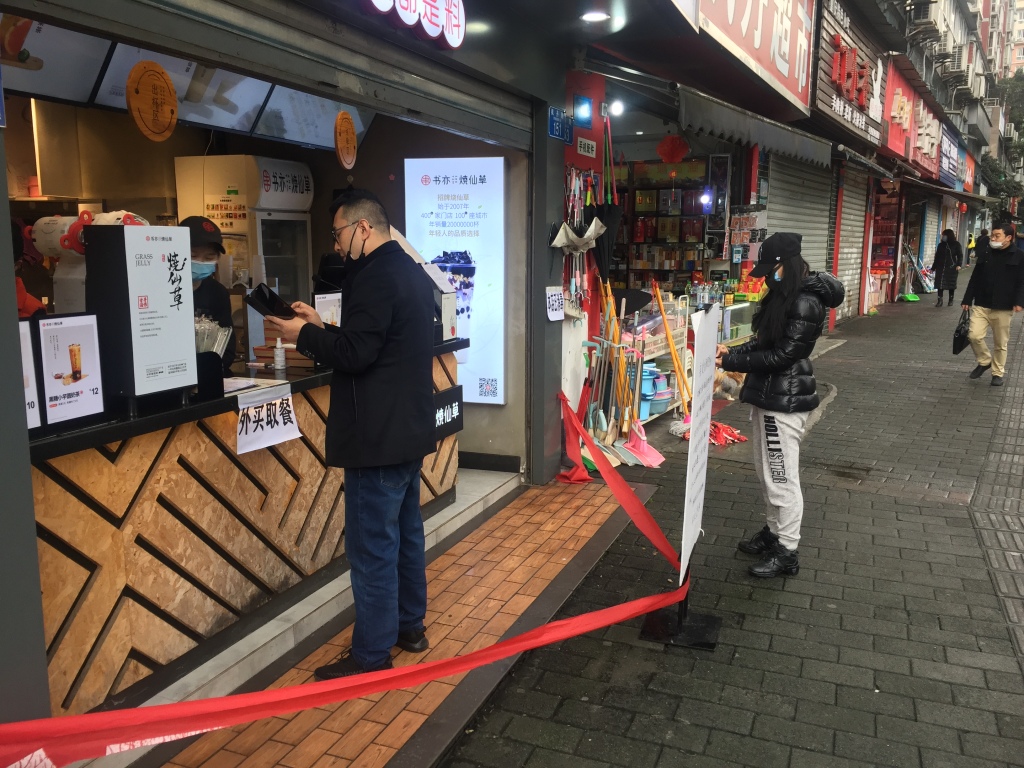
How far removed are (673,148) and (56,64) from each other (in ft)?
22.5

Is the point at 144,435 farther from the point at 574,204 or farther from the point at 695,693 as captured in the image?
the point at 574,204

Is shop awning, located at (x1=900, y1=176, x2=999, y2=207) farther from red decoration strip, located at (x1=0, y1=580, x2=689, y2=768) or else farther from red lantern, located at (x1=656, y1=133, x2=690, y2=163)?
red decoration strip, located at (x1=0, y1=580, x2=689, y2=768)

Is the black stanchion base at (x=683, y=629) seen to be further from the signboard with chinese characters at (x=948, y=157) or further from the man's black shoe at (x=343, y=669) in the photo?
the signboard with chinese characters at (x=948, y=157)

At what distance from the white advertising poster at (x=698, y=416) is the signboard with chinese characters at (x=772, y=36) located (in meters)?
3.88

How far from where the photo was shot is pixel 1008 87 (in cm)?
5444

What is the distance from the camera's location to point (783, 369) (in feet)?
15.2

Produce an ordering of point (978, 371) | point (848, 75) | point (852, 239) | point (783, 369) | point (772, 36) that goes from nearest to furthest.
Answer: point (783, 369)
point (772, 36)
point (978, 371)
point (848, 75)
point (852, 239)

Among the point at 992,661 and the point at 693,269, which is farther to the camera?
the point at 693,269

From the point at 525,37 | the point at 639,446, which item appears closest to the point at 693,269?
the point at 639,446

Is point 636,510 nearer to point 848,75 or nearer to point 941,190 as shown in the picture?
point 848,75

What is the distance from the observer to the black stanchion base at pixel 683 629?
4.03 m

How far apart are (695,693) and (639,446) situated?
398 centimetres

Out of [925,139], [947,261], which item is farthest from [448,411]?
[925,139]

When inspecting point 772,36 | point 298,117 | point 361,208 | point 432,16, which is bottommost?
point 361,208
